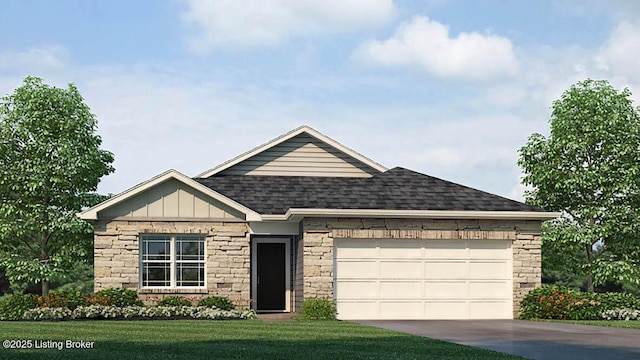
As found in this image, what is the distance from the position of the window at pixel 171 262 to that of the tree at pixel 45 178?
4793 mm

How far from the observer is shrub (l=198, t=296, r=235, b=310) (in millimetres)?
24766

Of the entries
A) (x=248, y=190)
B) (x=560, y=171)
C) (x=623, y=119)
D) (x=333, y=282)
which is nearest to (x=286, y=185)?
(x=248, y=190)

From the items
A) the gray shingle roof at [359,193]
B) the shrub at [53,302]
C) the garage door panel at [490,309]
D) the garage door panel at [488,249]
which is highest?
the gray shingle roof at [359,193]

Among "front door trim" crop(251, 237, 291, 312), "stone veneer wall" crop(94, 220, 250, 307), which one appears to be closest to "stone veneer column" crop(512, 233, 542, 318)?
"front door trim" crop(251, 237, 291, 312)

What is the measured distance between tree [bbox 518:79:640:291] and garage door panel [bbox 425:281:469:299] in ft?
22.5

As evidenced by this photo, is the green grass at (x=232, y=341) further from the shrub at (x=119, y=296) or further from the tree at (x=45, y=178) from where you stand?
the tree at (x=45, y=178)

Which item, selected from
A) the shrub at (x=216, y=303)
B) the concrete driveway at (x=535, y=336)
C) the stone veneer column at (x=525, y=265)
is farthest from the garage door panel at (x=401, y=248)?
the shrub at (x=216, y=303)

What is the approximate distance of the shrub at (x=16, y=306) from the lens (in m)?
23.4

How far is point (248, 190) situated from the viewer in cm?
2767

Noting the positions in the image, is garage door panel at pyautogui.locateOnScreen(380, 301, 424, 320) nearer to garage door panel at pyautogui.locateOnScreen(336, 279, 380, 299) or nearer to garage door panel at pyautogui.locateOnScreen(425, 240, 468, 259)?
garage door panel at pyautogui.locateOnScreen(336, 279, 380, 299)

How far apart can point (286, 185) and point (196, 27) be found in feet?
24.3

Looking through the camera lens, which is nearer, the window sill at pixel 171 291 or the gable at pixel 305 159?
the window sill at pixel 171 291

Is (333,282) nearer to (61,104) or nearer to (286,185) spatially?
(286,185)

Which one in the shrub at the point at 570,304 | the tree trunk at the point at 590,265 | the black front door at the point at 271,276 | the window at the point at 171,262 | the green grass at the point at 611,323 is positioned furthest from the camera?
the tree trunk at the point at 590,265
